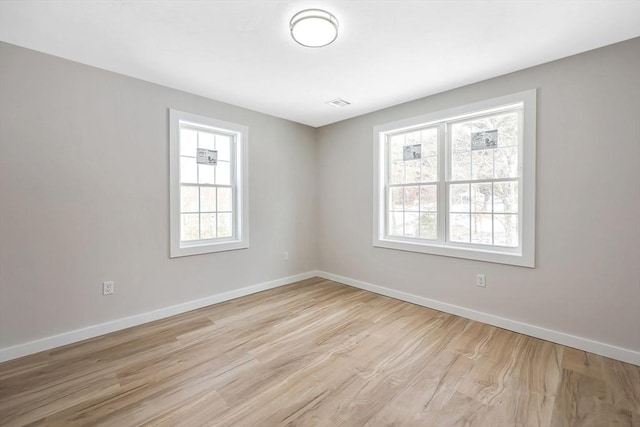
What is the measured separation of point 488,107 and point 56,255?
435cm

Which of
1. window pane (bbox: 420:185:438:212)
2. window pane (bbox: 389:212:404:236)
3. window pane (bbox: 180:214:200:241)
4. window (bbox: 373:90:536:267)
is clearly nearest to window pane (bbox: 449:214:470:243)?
window (bbox: 373:90:536:267)

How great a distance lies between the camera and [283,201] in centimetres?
429

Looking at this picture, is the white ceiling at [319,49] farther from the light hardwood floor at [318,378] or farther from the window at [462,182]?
the light hardwood floor at [318,378]

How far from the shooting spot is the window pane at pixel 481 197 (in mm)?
3025

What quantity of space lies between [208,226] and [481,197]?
325cm

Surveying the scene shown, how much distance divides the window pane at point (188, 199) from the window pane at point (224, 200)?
31 cm

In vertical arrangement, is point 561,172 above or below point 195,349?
above

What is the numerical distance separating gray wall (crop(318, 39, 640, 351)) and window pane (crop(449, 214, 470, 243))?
0.87 ft

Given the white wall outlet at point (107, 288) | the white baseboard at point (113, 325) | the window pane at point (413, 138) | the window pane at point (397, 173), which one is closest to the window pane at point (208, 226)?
the white baseboard at point (113, 325)

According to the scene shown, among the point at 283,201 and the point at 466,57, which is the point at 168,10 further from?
the point at 283,201

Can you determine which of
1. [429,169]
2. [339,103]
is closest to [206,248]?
[339,103]

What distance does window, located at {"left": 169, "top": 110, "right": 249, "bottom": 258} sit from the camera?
10.3 feet

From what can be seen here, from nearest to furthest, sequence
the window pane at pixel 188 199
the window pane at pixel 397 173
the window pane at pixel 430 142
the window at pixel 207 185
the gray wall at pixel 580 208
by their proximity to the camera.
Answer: the gray wall at pixel 580 208 → the window at pixel 207 185 → the window pane at pixel 188 199 → the window pane at pixel 430 142 → the window pane at pixel 397 173

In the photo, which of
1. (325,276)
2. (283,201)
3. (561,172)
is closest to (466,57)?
(561,172)
